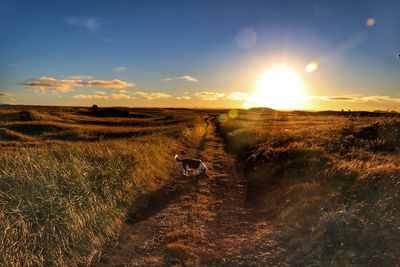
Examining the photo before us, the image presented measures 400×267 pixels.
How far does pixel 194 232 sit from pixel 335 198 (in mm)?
4145

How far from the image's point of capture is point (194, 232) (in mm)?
9297

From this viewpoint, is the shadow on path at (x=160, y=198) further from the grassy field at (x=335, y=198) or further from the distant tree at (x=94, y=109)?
the distant tree at (x=94, y=109)

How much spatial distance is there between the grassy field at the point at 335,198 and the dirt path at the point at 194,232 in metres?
0.73

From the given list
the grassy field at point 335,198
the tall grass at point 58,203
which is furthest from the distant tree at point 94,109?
the tall grass at point 58,203

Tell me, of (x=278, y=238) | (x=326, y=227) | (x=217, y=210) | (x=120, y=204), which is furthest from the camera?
(x=217, y=210)

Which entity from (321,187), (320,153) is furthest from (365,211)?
(320,153)

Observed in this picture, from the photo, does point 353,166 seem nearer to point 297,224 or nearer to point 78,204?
point 297,224

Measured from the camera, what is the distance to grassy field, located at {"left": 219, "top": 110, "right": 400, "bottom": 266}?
6.53m

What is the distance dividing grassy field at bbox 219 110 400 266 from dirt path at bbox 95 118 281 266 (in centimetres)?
73

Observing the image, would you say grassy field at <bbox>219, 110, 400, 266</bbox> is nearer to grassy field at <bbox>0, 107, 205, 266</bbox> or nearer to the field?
the field

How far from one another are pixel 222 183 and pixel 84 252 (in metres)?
8.86

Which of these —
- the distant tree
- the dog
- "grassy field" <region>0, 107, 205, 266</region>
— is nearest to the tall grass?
"grassy field" <region>0, 107, 205, 266</region>

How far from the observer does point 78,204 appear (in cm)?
853

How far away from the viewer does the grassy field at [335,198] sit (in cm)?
653
